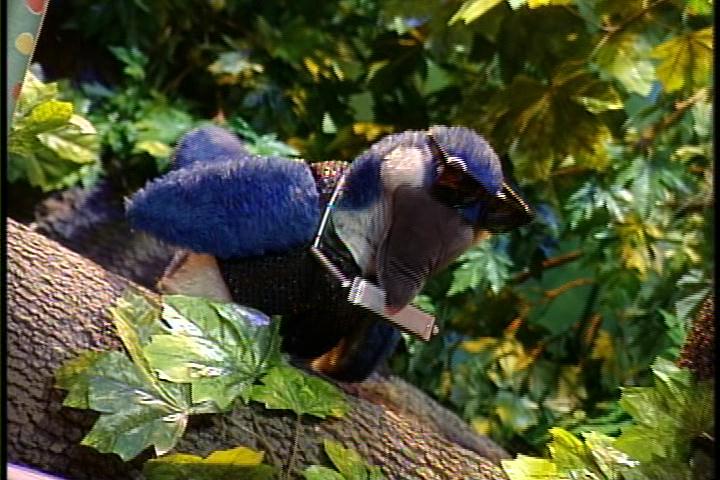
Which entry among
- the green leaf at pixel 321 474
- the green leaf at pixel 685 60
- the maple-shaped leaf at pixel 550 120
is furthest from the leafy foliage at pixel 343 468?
the green leaf at pixel 685 60

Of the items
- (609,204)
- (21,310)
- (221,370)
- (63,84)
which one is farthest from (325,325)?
(63,84)

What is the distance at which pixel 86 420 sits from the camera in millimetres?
584

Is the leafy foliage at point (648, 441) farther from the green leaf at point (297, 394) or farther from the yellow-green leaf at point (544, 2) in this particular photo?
the yellow-green leaf at point (544, 2)

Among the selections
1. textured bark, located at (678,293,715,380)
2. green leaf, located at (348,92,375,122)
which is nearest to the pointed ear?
textured bark, located at (678,293,715,380)

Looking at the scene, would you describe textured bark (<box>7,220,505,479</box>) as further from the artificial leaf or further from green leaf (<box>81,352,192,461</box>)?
the artificial leaf

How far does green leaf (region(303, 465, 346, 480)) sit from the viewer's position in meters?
0.52

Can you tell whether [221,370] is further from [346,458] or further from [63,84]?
[63,84]

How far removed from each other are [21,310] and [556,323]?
2.01 ft

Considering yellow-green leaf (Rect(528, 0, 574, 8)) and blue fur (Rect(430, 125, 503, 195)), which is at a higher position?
yellow-green leaf (Rect(528, 0, 574, 8))

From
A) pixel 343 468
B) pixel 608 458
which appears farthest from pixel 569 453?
pixel 343 468

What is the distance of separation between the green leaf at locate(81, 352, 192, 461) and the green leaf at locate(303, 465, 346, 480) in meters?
0.09

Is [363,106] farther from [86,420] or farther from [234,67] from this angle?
[86,420]

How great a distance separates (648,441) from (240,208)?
1.04 ft

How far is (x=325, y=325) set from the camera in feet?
2.13
